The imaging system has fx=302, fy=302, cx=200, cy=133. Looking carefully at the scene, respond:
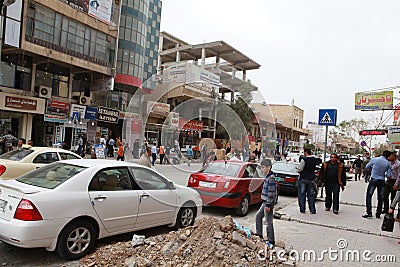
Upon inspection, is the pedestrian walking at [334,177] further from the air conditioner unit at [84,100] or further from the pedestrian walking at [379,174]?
the air conditioner unit at [84,100]

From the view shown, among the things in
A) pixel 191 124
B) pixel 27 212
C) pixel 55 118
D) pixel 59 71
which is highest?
pixel 59 71

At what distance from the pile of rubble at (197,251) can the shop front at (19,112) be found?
61.0 feet

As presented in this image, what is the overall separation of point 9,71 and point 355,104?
88.4 ft

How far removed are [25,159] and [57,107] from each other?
632 inches

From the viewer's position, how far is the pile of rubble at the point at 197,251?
150 inches

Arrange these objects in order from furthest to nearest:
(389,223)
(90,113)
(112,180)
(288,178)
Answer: (90,113)
(288,178)
(389,223)
(112,180)

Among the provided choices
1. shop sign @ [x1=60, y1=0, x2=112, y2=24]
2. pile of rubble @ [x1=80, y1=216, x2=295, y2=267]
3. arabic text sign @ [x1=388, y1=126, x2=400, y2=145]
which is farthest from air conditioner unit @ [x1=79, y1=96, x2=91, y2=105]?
pile of rubble @ [x1=80, y1=216, x2=295, y2=267]

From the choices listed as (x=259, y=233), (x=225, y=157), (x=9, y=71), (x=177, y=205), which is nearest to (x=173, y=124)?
(x=225, y=157)

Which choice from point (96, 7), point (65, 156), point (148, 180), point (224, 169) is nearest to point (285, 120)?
point (224, 169)

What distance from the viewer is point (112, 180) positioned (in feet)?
16.3

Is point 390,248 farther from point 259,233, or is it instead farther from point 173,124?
point 173,124

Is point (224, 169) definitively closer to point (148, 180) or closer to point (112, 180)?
point (148, 180)

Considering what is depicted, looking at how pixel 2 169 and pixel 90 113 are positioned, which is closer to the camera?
pixel 2 169

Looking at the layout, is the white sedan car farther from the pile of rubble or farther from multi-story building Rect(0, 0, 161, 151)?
multi-story building Rect(0, 0, 161, 151)
